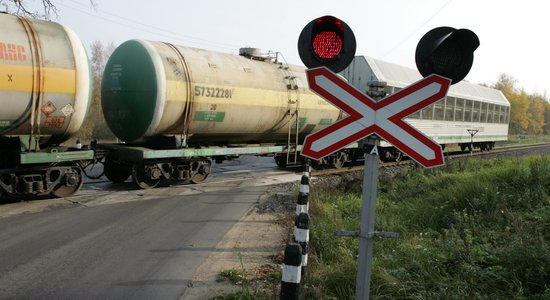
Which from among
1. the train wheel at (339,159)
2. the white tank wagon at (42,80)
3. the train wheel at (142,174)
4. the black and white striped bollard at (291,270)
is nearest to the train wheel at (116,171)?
the train wheel at (142,174)

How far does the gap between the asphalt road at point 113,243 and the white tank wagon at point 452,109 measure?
21.8ft

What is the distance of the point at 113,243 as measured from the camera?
19.4 feet

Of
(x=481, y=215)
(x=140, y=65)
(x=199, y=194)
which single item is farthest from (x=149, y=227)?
(x=481, y=215)

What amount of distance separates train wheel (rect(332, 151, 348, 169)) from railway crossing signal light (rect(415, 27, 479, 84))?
41.2 ft

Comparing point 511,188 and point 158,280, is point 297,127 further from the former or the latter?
point 158,280

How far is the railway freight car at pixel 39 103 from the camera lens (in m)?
7.73

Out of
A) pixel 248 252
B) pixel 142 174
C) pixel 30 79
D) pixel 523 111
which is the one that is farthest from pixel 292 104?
pixel 523 111

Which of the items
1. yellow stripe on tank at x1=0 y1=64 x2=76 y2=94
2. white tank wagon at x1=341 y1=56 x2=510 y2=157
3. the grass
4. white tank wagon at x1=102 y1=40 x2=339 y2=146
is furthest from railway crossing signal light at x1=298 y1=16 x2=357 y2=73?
white tank wagon at x1=341 y1=56 x2=510 y2=157

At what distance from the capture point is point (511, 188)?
795cm

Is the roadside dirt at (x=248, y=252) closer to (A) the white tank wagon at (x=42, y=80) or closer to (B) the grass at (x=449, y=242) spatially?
(B) the grass at (x=449, y=242)

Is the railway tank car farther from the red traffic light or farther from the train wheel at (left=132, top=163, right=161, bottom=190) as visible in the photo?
the red traffic light

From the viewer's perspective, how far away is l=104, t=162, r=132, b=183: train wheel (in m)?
10.9

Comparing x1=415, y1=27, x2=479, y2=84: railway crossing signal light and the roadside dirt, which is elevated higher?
x1=415, y1=27, x2=479, y2=84: railway crossing signal light

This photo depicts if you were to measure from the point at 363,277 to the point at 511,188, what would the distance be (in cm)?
654
